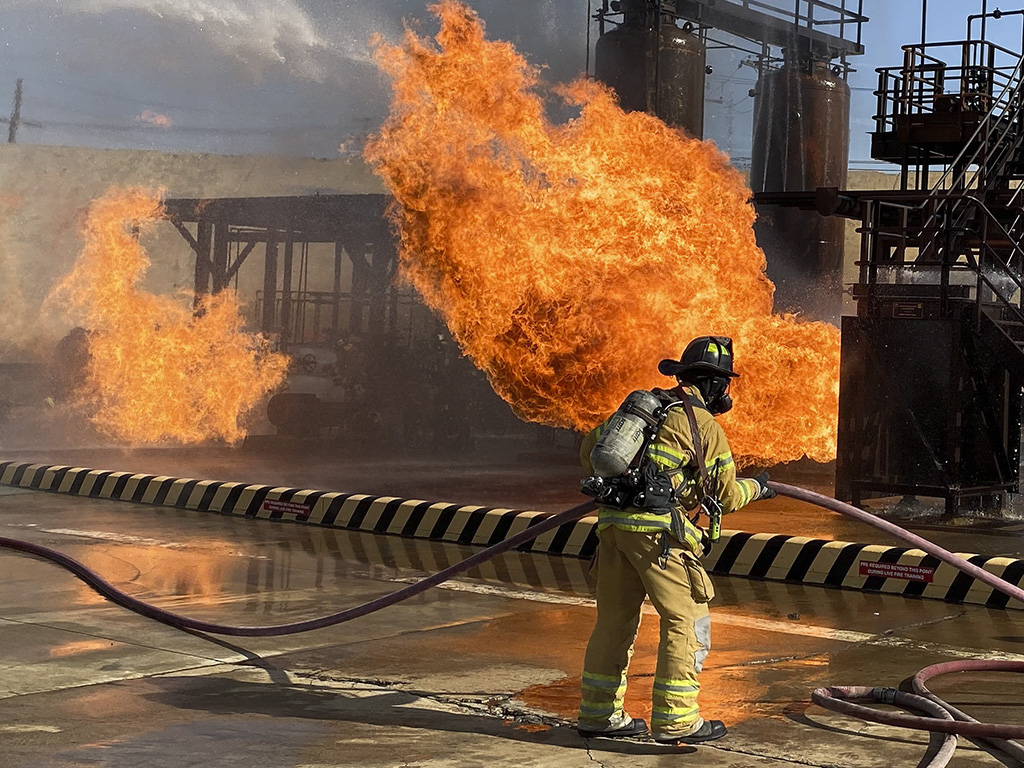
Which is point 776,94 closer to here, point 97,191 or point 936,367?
point 936,367

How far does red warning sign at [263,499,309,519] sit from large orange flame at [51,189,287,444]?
31.0 feet

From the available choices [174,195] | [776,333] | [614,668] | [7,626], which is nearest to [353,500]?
[7,626]

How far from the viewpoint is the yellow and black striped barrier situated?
9.80 metres

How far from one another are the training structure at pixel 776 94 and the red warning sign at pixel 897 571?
11036 mm

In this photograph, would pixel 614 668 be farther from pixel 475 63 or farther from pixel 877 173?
pixel 877 173

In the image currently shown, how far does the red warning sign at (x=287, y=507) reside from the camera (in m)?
13.2

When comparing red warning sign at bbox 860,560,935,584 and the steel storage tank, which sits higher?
the steel storage tank

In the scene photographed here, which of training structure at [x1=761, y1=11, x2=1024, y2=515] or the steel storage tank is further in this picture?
the steel storage tank

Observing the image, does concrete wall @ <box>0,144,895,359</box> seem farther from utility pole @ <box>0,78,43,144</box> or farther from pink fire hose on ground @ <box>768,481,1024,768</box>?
pink fire hose on ground @ <box>768,481,1024,768</box>

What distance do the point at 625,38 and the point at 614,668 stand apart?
1531 centimetres

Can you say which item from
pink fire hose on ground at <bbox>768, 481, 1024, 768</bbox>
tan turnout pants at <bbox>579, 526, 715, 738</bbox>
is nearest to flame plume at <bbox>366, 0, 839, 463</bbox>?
pink fire hose on ground at <bbox>768, 481, 1024, 768</bbox>

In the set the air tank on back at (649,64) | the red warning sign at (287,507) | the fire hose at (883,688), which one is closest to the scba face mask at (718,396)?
the fire hose at (883,688)

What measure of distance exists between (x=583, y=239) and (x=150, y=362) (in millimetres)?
9178

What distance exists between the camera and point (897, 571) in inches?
390
